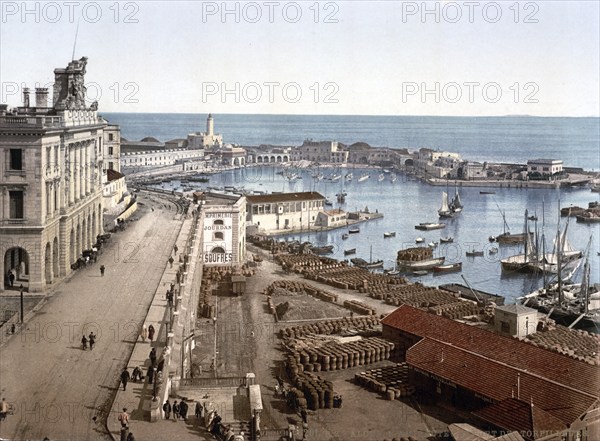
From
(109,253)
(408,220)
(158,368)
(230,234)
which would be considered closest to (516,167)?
(408,220)

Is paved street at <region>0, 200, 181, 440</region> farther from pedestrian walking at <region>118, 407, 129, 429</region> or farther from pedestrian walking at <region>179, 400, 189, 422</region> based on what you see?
pedestrian walking at <region>179, 400, 189, 422</region>

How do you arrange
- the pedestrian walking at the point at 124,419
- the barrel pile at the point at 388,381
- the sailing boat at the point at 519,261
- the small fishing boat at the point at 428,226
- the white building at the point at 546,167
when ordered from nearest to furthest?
the pedestrian walking at the point at 124,419
the barrel pile at the point at 388,381
the sailing boat at the point at 519,261
the small fishing boat at the point at 428,226
the white building at the point at 546,167

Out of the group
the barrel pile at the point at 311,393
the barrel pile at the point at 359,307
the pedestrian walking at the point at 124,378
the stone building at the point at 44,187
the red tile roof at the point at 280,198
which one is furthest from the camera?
the red tile roof at the point at 280,198

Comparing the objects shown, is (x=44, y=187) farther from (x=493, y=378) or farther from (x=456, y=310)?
(x=456, y=310)

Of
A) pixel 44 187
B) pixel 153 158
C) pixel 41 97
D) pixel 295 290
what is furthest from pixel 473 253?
pixel 153 158

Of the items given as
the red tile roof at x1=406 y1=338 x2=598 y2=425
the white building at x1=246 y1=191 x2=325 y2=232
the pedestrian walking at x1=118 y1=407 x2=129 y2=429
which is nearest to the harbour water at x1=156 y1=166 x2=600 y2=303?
the white building at x1=246 y1=191 x2=325 y2=232

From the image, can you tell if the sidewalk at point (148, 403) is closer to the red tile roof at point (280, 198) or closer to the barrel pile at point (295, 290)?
the barrel pile at point (295, 290)

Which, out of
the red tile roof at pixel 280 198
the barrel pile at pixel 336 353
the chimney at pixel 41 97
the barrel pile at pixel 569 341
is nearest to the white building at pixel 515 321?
the barrel pile at pixel 569 341
